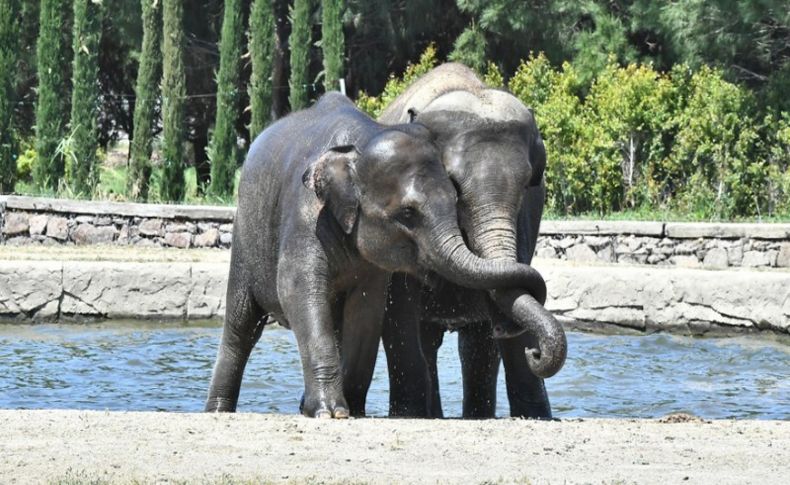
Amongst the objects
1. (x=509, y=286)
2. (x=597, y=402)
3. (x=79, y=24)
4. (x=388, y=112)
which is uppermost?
(x=79, y=24)

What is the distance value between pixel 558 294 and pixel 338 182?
8.52 meters

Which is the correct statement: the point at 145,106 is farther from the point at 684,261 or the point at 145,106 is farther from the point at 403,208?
the point at 403,208

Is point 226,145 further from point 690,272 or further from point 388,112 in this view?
point 388,112

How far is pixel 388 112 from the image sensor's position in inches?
418

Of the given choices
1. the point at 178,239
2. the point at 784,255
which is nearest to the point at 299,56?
the point at 178,239

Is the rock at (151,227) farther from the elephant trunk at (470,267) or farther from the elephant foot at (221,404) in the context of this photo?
the elephant trunk at (470,267)

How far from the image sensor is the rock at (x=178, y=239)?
22469 mm

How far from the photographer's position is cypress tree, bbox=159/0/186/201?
96.3ft

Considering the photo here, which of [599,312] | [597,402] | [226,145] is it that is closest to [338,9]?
[226,145]

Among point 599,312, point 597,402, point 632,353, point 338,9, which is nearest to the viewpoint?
point 597,402

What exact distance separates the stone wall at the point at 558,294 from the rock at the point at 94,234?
5893 mm

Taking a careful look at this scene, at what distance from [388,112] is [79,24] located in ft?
60.9

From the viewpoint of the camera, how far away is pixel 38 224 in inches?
898

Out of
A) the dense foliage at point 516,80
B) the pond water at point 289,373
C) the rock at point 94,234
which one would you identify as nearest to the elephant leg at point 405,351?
the pond water at point 289,373
